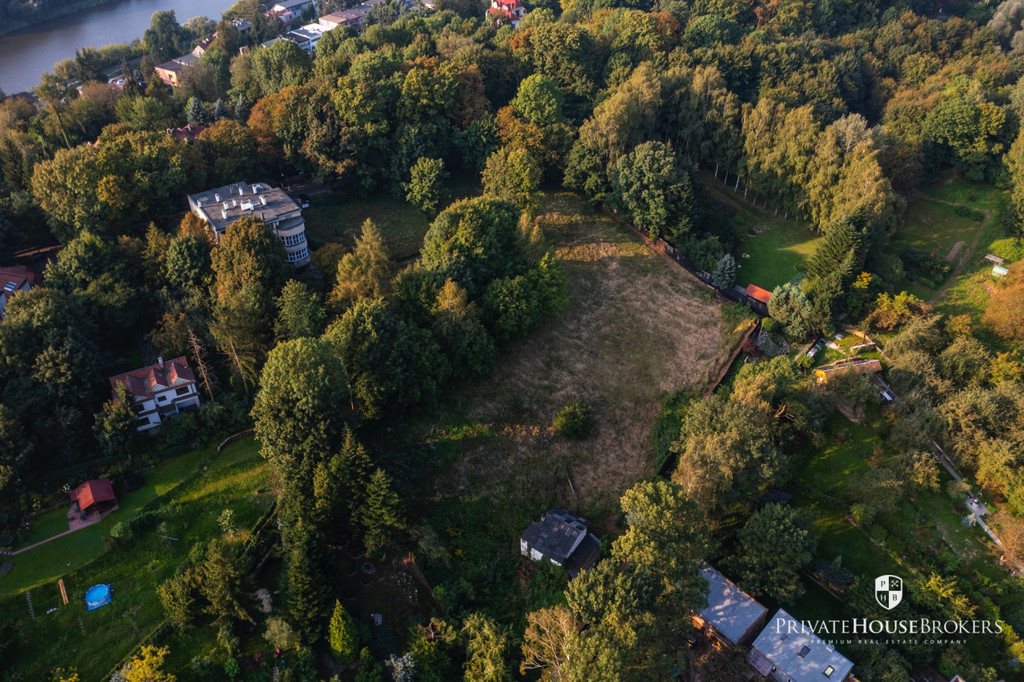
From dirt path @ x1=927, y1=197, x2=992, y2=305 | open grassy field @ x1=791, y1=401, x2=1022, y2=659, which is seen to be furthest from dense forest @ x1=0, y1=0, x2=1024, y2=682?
dirt path @ x1=927, y1=197, x2=992, y2=305

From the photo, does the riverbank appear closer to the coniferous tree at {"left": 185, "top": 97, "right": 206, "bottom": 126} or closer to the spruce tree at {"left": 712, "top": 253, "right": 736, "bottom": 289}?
the coniferous tree at {"left": 185, "top": 97, "right": 206, "bottom": 126}

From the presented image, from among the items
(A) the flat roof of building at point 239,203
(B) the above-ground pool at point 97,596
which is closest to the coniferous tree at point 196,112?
(A) the flat roof of building at point 239,203

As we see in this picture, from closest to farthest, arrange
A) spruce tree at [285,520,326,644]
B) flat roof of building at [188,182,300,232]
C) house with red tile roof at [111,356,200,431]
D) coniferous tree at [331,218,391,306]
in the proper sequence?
spruce tree at [285,520,326,644] < house with red tile roof at [111,356,200,431] < coniferous tree at [331,218,391,306] < flat roof of building at [188,182,300,232]

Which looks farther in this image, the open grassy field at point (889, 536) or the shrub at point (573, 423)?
the shrub at point (573, 423)

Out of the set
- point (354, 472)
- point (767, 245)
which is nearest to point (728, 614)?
point (354, 472)

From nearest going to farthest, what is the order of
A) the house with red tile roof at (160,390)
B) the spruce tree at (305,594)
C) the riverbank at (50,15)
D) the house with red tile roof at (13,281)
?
the spruce tree at (305,594)
the house with red tile roof at (160,390)
the house with red tile roof at (13,281)
the riverbank at (50,15)

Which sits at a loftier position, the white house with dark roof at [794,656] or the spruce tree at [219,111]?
the spruce tree at [219,111]

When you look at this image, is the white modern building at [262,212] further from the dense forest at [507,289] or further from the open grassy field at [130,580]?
the open grassy field at [130,580]

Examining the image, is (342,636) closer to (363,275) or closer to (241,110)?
(363,275)
